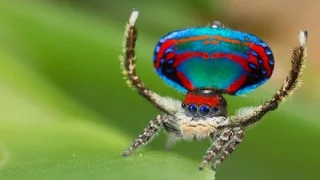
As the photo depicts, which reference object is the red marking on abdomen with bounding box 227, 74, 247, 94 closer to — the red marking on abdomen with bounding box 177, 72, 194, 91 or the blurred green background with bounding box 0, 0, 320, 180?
the red marking on abdomen with bounding box 177, 72, 194, 91

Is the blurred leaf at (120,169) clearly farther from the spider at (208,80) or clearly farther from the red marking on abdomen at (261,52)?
the red marking on abdomen at (261,52)

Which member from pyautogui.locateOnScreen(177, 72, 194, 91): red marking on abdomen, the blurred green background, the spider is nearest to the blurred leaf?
the blurred green background

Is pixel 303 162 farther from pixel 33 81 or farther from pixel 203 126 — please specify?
pixel 33 81

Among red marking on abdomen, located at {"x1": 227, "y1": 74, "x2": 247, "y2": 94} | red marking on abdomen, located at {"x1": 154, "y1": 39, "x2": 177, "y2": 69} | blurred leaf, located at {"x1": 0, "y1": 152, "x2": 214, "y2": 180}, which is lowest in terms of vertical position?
blurred leaf, located at {"x1": 0, "y1": 152, "x2": 214, "y2": 180}

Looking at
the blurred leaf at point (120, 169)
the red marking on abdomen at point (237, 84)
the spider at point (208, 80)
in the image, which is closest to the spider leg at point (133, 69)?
the spider at point (208, 80)

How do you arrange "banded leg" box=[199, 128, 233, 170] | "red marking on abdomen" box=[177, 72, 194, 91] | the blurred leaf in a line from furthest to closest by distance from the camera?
1. "red marking on abdomen" box=[177, 72, 194, 91]
2. "banded leg" box=[199, 128, 233, 170]
3. the blurred leaf

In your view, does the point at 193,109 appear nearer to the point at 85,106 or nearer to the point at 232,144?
the point at 232,144

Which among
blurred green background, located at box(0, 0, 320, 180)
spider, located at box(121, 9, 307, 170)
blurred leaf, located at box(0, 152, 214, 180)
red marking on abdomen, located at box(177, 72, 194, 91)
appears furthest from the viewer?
blurred green background, located at box(0, 0, 320, 180)
